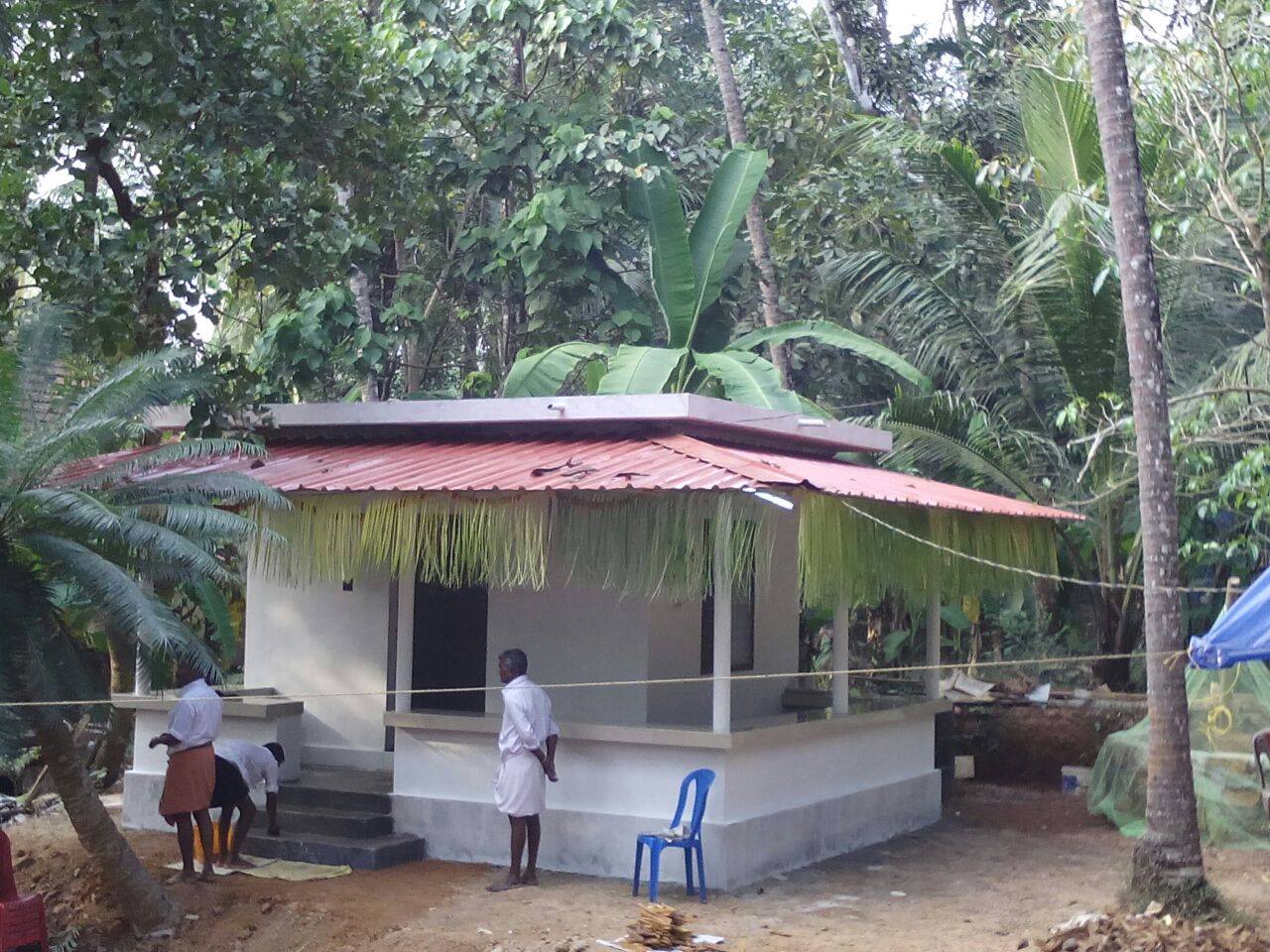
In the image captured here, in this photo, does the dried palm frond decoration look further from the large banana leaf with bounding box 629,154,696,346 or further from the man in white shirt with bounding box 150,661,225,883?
the large banana leaf with bounding box 629,154,696,346

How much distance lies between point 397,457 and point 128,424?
7.41 feet

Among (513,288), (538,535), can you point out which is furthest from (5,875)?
(513,288)

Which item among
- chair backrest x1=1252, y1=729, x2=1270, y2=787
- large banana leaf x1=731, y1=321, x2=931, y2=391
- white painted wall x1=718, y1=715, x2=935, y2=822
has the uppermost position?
large banana leaf x1=731, y1=321, x2=931, y2=391

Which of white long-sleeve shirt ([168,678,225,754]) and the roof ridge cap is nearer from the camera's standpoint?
the roof ridge cap

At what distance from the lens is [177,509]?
7.98 metres

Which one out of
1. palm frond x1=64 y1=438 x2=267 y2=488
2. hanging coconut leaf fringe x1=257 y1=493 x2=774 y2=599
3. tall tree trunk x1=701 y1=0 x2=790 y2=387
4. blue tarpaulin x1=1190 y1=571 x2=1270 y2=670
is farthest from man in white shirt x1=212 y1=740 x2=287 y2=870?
tall tree trunk x1=701 y1=0 x2=790 y2=387

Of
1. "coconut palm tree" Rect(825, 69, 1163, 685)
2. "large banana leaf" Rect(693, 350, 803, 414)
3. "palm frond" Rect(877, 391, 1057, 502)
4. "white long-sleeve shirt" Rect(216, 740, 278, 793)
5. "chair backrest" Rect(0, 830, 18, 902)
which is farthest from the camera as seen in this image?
"palm frond" Rect(877, 391, 1057, 502)

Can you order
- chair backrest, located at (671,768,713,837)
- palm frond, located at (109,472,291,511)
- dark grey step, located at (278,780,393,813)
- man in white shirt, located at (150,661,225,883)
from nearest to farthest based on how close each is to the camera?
palm frond, located at (109,472,291,511) → chair backrest, located at (671,768,713,837) → man in white shirt, located at (150,661,225,883) → dark grey step, located at (278,780,393,813)

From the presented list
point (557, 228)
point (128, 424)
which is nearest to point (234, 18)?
point (557, 228)

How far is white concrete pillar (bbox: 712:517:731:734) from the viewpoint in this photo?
836cm

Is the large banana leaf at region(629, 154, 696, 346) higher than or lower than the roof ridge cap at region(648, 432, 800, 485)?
higher

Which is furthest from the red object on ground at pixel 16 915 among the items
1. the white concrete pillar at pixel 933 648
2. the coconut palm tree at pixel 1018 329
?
the coconut palm tree at pixel 1018 329

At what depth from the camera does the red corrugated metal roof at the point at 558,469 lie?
8344 mm

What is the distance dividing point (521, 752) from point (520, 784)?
8.1 inches
